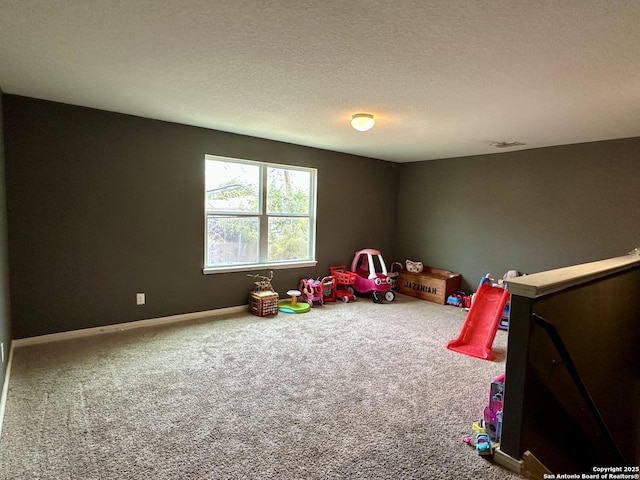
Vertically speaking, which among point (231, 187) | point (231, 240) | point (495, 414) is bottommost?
point (495, 414)

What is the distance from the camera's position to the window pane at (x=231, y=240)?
14.8 ft

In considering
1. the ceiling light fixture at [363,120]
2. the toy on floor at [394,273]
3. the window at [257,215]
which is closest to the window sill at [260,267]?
the window at [257,215]

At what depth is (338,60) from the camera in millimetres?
→ 2207

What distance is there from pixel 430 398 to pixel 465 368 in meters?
0.74

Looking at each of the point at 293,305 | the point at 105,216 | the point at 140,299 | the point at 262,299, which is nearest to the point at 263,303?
the point at 262,299

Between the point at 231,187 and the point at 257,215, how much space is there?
0.52 meters

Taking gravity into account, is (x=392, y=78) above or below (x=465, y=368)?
above

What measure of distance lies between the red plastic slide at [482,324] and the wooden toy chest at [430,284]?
4.95ft

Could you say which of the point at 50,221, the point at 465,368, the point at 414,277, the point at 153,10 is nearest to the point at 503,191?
the point at 414,277

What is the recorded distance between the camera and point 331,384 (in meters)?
2.77

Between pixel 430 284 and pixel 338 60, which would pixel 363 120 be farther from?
pixel 430 284

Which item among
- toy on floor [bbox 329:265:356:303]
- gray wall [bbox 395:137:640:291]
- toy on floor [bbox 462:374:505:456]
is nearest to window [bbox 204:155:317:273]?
toy on floor [bbox 329:265:356:303]

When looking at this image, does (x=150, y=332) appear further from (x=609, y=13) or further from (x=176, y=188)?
(x=609, y=13)

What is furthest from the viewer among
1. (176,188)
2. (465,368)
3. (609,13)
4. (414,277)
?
(414,277)
